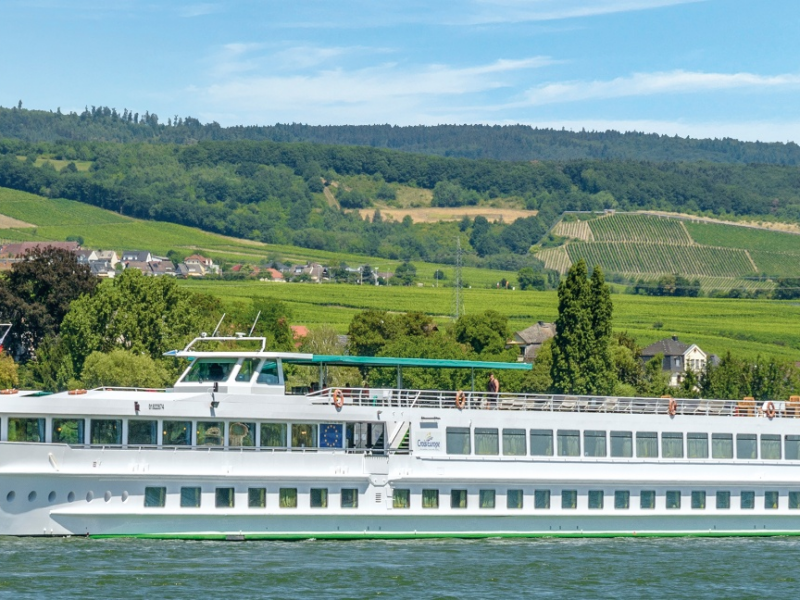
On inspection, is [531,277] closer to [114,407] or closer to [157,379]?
[157,379]

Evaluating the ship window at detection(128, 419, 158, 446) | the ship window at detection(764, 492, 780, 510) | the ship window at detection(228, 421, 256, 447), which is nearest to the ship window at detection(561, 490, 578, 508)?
the ship window at detection(764, 492, 780, 510)

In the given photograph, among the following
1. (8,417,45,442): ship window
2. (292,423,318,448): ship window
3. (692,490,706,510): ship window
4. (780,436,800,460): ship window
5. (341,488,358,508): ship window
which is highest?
(8,417,45,442): ship window

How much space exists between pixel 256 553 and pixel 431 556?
161 inches

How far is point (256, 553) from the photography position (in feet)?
105

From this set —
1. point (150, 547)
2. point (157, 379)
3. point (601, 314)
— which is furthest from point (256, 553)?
point (601, 314)

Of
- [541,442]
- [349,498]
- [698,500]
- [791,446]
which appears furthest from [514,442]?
[791,446]

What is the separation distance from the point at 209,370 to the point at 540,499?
9127mm

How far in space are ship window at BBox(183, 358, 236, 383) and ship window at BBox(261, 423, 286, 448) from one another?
69.9 inches

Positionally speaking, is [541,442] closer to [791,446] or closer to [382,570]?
[382,570]

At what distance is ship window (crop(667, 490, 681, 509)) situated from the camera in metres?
37.2

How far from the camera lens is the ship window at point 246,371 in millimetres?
34719

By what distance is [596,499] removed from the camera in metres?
36.5

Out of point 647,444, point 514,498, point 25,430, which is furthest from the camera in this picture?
point 647,444

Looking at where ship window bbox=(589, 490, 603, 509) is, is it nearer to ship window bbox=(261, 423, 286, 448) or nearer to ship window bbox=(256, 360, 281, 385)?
ship window bbox=(261, 423, 286, 448)
